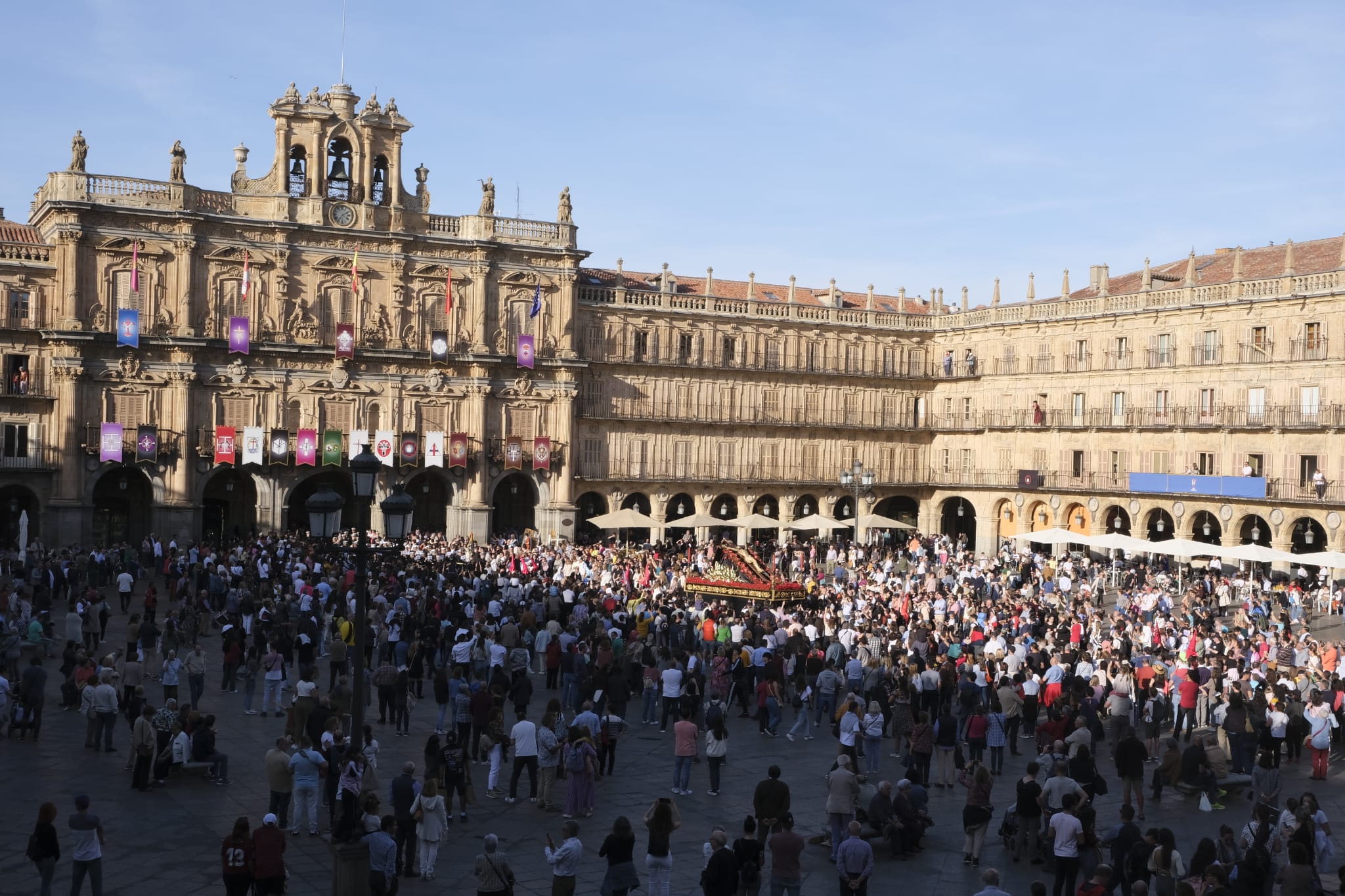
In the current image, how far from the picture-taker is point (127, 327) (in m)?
46.2

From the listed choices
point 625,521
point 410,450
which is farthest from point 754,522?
point 410,450

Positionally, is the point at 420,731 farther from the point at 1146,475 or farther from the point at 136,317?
the point at 1146,475

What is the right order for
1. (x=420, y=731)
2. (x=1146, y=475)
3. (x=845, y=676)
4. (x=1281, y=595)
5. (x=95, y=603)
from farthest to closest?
1. (x=1146, y=475)
2. (x=1281, y=595)
3. (x=95, y=603)
4. (x=845, y=676)
5. (x=420, y=731)

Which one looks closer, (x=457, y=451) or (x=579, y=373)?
(x=457, y=451)

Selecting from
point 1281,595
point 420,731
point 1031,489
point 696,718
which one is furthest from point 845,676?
point 1031,489

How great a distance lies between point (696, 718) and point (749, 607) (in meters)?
11.4

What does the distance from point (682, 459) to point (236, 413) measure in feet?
60.6

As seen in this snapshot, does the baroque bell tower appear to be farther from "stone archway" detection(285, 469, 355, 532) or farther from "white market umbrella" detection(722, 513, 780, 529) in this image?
"white market umbrella" detection(722, 513, 780, 529)

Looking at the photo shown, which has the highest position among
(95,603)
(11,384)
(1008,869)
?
(11,384)

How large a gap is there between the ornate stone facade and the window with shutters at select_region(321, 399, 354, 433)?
3.5 inches

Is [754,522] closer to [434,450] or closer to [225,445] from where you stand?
[434,450]

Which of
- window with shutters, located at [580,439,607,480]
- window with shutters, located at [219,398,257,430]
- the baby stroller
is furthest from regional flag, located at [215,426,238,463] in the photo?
the baby stroller

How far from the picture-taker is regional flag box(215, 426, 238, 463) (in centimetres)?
4744

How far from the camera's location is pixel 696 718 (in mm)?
20594
